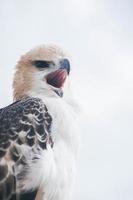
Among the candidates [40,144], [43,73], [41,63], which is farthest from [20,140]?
[41,63]

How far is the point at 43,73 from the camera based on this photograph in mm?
9812

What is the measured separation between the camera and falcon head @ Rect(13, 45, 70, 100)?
970 cm

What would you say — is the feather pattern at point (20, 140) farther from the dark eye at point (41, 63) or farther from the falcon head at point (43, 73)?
the dark eye at point (41, 63)

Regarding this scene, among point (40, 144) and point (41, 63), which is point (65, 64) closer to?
point (41, 63)

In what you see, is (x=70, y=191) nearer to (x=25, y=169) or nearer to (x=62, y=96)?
(x=25, y=169)

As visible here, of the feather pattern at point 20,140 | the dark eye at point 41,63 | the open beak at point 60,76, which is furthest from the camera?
the dark eye at point 41,63

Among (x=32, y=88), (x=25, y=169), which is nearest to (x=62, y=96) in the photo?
(x=32, y=88)

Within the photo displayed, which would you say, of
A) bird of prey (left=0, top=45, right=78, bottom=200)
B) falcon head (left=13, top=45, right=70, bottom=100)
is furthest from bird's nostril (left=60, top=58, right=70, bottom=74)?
bird of prey (left=0, top=45, right=78, bottom=200)

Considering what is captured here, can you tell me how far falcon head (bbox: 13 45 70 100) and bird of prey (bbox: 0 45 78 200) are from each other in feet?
0.05

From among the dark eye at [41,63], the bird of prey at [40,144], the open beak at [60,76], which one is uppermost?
the dark eye at [41,63]

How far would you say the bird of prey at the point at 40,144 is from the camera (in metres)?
8.23

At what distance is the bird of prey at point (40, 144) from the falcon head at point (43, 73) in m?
0.01

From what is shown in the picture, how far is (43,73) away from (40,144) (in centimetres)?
156

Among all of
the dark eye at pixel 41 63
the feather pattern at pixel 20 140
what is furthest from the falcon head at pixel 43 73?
the feather pattern at pixel 20 140
